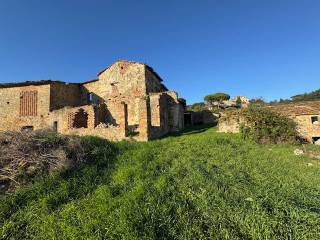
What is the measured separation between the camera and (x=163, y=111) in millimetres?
21656

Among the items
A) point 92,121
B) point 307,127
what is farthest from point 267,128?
point 92,121

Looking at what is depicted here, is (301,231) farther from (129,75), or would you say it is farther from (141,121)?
(129,75)

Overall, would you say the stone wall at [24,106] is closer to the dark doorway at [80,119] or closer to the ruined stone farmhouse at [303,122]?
the dark doorway at [80,119]

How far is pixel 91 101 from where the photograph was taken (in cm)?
2814

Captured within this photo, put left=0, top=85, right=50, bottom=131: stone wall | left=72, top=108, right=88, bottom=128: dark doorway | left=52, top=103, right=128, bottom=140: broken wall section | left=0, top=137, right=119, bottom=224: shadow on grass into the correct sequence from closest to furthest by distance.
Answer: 1. left=0, top=137, right=119, bottom=224: shadow on grass
2. left=52, top=103, right=128, bottom=140: broken wall section
3. left=72, top=108, right=88, bottom=128: dark doorway
4. left=0, top=85, right=50, bottom=131: stone wall

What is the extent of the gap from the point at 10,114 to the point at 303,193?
2482 cm

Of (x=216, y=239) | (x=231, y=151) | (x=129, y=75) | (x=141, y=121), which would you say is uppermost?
(x=129, y=75)

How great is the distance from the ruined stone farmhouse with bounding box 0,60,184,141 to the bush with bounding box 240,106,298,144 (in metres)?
5.92

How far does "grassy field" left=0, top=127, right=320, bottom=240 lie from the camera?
21.1 feet

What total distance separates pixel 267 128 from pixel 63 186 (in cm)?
1410

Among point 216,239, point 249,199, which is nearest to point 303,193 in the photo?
point 249,199

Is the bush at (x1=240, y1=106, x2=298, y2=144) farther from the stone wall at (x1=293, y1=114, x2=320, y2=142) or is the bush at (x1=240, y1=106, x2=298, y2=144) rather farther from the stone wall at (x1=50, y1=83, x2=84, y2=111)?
the stone wall at (x1=50, y1=83, x2=84, y2=111)

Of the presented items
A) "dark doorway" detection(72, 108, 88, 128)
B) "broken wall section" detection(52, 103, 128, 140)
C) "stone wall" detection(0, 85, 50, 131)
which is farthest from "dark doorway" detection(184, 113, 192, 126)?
"stone wall" detection(0, 85, 50, 131)

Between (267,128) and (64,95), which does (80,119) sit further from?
(267,128)
